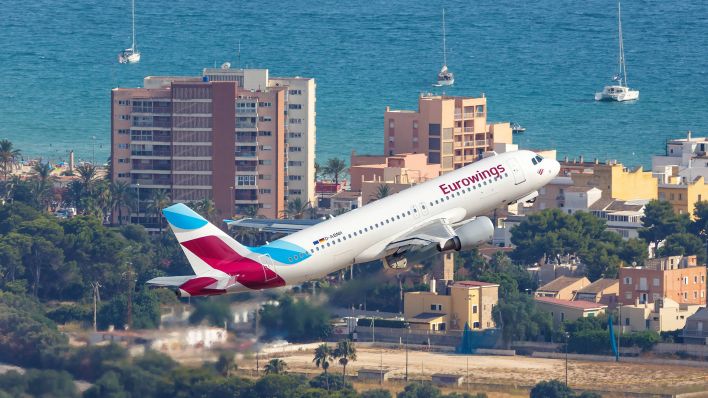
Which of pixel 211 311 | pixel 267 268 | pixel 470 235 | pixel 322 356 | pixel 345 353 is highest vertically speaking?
pixel 470 235

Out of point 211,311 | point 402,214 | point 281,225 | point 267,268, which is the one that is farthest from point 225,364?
point 267,268

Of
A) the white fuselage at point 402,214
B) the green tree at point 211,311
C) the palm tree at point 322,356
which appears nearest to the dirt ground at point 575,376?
the palm tree at point 322,356

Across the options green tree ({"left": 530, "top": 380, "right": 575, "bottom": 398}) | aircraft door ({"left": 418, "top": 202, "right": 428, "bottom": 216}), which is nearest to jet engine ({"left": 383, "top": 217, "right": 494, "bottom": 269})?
aircraft door ({"left": 418, "top": 202, "right": 428, "bottom": 216})

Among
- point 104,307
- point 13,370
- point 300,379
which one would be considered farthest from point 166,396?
point 104,307

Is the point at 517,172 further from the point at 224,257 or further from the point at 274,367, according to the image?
the point at 274,367

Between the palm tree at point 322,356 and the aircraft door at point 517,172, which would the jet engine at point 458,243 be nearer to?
the aircraft door at point 517,172

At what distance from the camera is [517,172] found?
438 ft

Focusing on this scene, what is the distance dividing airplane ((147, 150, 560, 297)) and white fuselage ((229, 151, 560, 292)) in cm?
5

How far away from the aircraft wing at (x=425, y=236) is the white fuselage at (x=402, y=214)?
0.69 ft

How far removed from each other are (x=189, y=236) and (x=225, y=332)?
24.4 m

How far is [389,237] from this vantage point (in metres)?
126

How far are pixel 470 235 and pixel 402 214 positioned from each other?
402 cm

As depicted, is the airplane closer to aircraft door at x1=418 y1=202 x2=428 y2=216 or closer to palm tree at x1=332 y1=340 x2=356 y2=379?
aircraft door at x1=418 y1=202 x2=428 y2=216

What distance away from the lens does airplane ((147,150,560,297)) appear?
122m
